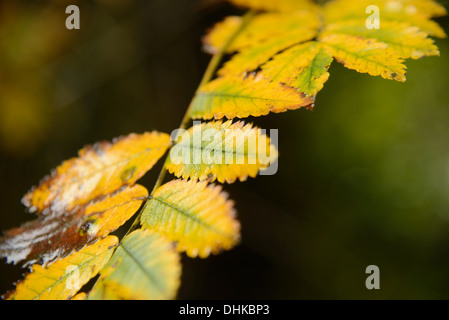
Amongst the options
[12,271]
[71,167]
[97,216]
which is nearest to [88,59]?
[12,271]

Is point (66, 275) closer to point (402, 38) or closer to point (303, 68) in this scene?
point (303, 68)

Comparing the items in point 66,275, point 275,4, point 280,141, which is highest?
point 275,4

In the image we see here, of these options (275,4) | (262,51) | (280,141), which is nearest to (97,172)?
(262,51)

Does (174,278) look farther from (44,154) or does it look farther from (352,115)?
(44,154)

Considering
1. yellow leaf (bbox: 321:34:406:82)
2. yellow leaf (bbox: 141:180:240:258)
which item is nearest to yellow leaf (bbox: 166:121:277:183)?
yellow leaf (bbox: 141:180:240:258)

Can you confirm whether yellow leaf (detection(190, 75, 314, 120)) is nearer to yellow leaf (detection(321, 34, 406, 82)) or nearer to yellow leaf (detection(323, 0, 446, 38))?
yellow leaf (detection(321, 34, 406, 82))
